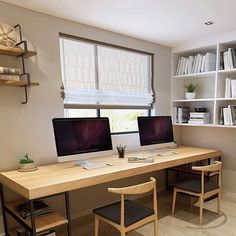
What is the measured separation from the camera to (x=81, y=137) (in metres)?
2.28

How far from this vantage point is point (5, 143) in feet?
7.03

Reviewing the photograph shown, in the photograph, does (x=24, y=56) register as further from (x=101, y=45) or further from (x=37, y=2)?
(x=101, y=45)

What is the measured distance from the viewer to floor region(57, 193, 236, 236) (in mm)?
2377

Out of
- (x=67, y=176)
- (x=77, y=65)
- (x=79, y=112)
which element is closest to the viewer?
(x=67, y=176)

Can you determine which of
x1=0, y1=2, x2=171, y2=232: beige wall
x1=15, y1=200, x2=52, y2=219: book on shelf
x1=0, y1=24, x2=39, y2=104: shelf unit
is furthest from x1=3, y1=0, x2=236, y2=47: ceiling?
x1=15, y1=200, x2=52, y2=219: book on shelf

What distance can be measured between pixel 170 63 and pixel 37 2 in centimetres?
223

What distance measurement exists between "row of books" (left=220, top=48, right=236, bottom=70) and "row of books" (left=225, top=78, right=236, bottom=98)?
17 centimetres

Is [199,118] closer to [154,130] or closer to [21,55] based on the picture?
[154,130]

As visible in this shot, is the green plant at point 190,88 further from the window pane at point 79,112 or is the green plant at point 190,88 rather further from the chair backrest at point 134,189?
the chair backrest at point 134,189

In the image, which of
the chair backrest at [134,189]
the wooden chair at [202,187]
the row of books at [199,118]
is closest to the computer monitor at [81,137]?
the chair backrest at [134,189]

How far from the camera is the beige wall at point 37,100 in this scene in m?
2.15

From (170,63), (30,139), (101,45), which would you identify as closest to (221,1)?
(101,45)

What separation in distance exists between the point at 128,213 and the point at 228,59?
7.62 ft

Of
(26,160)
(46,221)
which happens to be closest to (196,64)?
(26,160)
